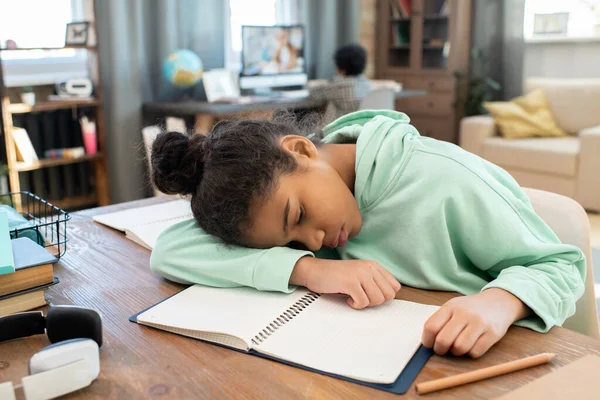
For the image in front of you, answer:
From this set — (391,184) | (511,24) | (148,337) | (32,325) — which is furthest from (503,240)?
(511,24)

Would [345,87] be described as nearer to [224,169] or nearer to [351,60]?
[351,60]

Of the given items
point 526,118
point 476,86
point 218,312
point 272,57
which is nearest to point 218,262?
point 218,312

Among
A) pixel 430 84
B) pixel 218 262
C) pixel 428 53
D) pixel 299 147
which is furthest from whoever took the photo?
pixel 428 53

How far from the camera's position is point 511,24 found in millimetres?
5043

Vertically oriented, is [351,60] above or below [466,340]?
above

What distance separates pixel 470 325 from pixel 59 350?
0.45m

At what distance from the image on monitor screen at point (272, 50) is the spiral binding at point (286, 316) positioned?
336 cm

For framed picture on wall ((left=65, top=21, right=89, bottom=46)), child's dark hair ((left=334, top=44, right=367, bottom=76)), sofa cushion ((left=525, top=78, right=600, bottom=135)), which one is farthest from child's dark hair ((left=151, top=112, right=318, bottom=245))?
sofa cushion ((left=525, top=78, right=600, bottom=135))

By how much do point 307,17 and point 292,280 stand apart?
4.22 m

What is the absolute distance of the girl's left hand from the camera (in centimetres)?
66

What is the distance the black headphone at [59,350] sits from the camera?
1.93 ft

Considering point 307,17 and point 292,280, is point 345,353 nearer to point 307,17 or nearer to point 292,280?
point 292,280

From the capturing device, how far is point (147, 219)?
1.24 meters

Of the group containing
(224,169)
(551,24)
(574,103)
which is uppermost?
(551,24)
